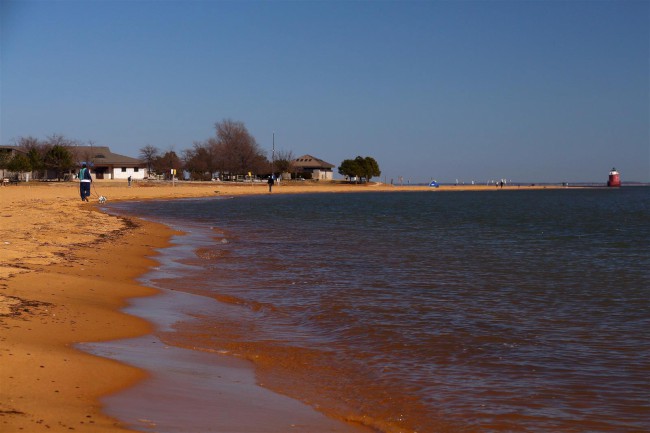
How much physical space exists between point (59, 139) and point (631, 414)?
380 ft

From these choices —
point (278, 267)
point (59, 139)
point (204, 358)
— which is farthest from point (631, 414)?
point (59, 139)

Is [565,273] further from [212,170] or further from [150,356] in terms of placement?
[212,170]

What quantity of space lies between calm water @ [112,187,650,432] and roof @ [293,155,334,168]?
131 meters

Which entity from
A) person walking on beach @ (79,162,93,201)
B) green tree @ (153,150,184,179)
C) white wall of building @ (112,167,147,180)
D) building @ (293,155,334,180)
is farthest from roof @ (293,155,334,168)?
person walking on beach @ (79,162,93,201)

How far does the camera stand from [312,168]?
15362cm

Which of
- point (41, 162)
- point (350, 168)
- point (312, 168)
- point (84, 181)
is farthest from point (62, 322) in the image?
point (312, 168)

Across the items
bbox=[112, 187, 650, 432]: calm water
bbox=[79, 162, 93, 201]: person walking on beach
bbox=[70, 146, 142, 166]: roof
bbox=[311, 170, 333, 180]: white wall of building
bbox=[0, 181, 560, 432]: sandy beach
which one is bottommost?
bbox=[112, 187, 650, 432]: calm water

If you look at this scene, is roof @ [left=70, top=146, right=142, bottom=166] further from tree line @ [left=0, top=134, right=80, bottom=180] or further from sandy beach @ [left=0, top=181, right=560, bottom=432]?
sandy beach @ [left=0, top=181, right=560, bottom=432]

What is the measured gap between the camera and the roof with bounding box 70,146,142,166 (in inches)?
4176

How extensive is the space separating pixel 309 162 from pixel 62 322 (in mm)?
147406

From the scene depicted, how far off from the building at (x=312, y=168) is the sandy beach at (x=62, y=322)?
5154 inches

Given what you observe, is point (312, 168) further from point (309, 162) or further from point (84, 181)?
point (84, 181)

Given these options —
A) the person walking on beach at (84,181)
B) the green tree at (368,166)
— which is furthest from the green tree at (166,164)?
the person walking on beach at (84,181)

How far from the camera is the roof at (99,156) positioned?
348 feet
